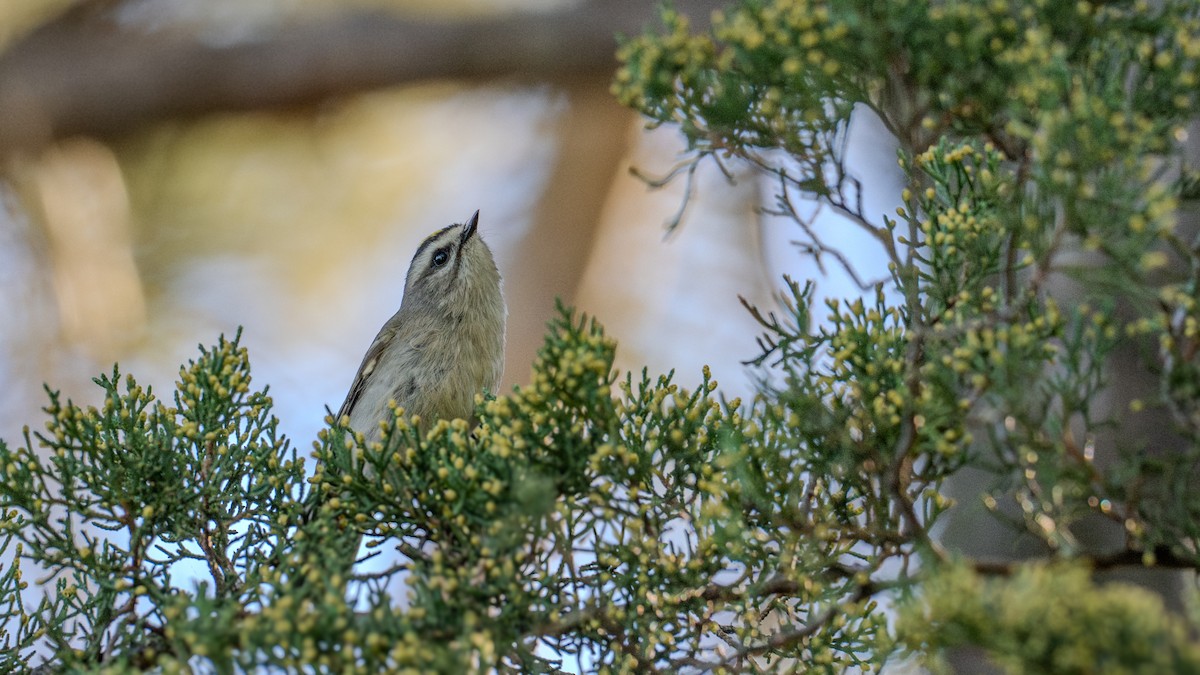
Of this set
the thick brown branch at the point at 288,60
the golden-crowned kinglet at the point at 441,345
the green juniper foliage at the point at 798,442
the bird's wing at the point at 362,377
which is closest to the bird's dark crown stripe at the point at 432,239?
the golden-crowned kinglet at the point at 441,345

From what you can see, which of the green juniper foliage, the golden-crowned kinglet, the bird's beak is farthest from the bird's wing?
the green juniper foliage

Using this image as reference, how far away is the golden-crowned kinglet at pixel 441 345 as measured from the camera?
3590 millimetres

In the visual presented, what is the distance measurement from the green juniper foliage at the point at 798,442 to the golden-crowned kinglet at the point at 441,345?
138 cm

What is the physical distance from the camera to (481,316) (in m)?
3.79

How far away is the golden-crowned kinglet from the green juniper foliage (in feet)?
4.54

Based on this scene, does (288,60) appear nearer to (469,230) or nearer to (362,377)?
(469,230)

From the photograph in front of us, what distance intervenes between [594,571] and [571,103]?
3.88m

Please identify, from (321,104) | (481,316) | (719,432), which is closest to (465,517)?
(719,432)

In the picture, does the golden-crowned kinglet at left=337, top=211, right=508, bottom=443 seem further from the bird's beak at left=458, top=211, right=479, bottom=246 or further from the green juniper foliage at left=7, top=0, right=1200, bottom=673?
the green juniper foliage at left=7, top=0, right=1200, bottom=673

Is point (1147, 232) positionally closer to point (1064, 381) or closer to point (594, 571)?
point (1064, 381)

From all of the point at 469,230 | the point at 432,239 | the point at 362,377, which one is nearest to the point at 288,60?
the point at 432,239

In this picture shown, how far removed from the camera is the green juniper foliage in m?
1.48

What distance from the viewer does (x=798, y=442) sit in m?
1.75

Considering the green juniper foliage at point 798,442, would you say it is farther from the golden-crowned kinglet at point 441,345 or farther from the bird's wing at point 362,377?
the bird's wing at point 362,377
